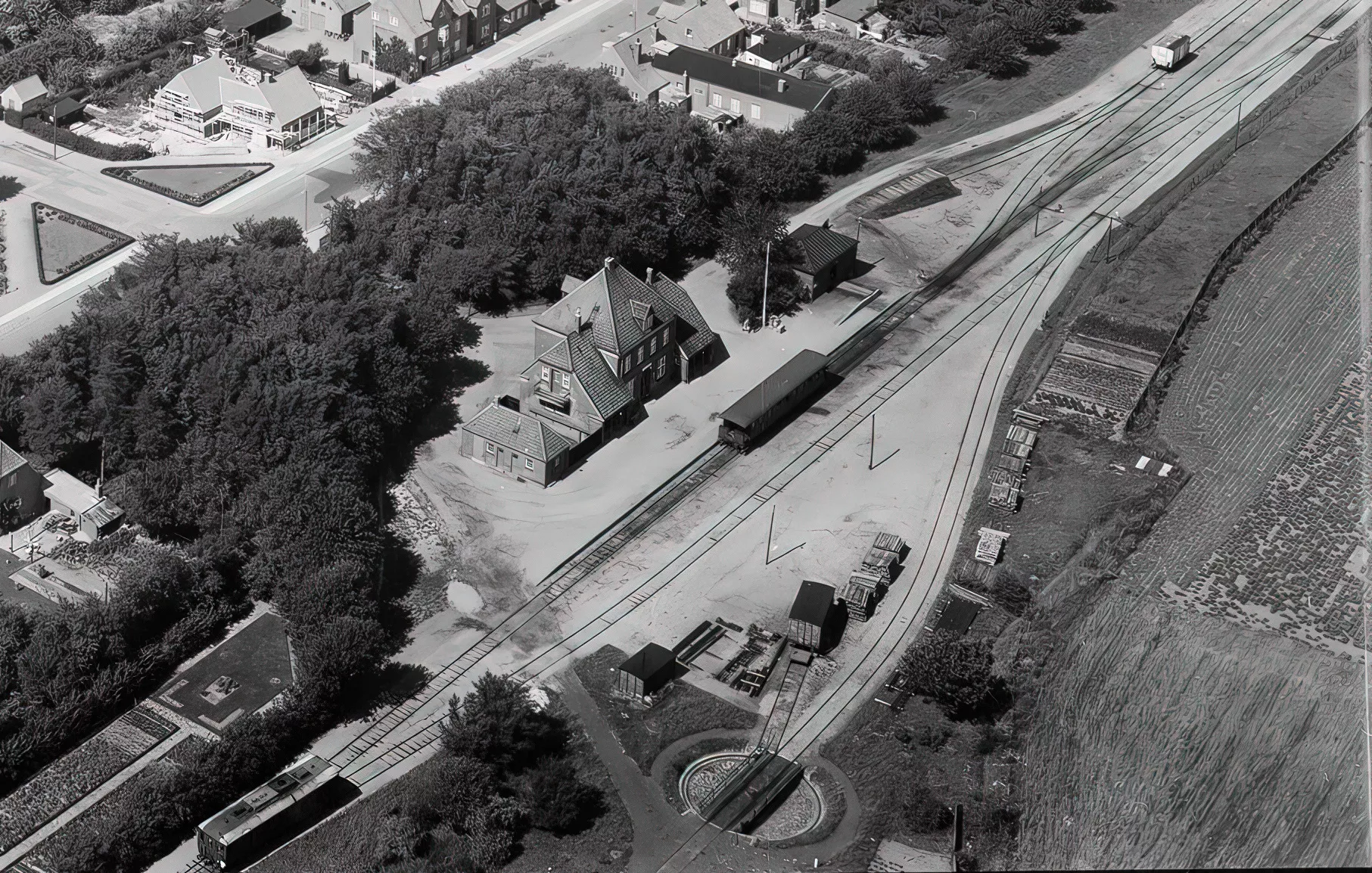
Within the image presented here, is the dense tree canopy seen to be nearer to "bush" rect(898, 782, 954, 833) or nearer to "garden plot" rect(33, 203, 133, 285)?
"garden plot" rect(33, 203, 133, 285)

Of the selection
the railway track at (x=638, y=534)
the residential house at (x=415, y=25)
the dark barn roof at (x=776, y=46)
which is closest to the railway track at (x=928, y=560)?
the railway track at (x=638, y=534)

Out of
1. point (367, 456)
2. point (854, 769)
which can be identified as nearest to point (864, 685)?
point (854, 769)

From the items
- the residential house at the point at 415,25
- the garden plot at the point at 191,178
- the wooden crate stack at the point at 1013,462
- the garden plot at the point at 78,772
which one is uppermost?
the residential house at the point at 415,25

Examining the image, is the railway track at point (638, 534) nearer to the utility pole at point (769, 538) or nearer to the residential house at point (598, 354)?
the utility pole at point (769, 538)

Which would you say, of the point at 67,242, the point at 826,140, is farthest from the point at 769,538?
the point at 67,242

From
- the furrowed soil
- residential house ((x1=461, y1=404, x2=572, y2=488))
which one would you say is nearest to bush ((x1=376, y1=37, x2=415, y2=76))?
residential house ((x1=461, y1=404, x2=572, y2=488))

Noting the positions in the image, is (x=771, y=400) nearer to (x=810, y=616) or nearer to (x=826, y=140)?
(x=810, y=616)
